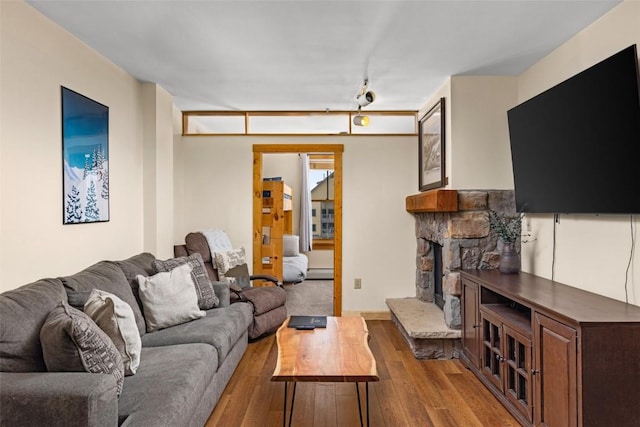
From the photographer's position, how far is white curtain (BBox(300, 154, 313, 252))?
821 centimetres

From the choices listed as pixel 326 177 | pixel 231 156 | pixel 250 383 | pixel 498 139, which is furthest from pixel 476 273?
pixel 326 177

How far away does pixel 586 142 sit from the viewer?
246 cm

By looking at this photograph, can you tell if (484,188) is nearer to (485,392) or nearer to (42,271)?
(485,392)

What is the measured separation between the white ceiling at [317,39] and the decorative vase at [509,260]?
153 centimetres

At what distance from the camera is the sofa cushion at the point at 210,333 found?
2680mm

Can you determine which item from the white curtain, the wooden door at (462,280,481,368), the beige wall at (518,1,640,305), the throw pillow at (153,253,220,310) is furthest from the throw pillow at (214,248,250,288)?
the white curtain

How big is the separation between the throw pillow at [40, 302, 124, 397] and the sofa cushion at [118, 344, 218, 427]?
12 cm

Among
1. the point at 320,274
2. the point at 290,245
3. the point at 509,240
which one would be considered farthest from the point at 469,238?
the point at 320,274

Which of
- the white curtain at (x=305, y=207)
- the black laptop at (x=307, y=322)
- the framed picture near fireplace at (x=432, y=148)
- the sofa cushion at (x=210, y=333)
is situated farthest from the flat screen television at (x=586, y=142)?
the white curtain at (x=305, y=207)

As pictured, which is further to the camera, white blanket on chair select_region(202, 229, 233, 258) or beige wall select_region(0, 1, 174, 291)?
white blanket on chair select_region(202, 229, 233, 258)

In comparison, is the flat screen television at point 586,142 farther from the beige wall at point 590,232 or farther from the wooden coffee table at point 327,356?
the wooden coffee table at point 327,356

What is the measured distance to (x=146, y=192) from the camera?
13.1 feet

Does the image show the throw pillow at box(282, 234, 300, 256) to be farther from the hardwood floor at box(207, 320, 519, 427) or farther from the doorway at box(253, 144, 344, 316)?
the hardwood floor at box(207, 320, 519, 427)

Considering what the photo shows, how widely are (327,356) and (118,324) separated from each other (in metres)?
1.13
